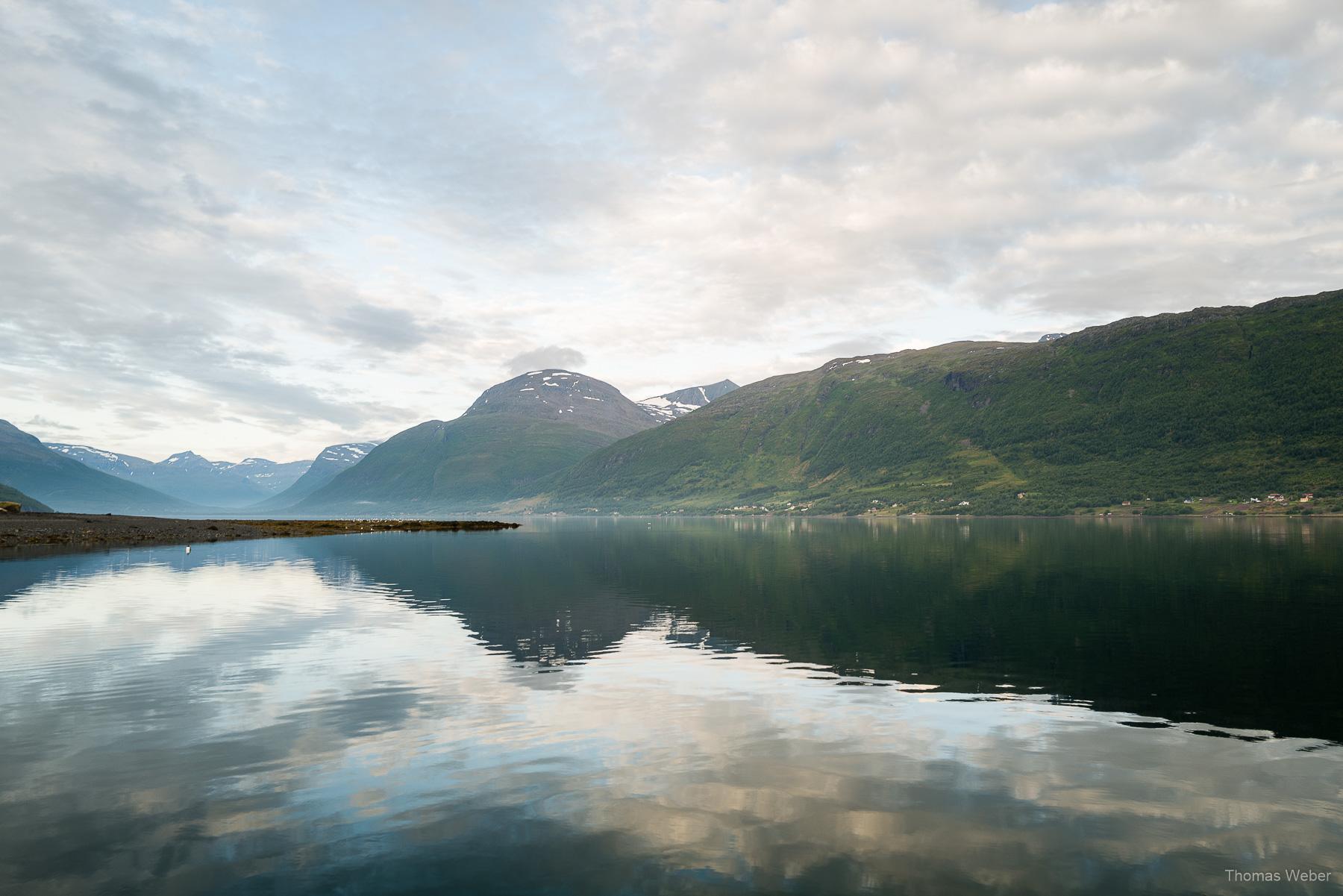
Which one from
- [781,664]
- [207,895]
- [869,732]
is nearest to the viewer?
[207,895]

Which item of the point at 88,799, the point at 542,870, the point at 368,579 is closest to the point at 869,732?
the point at 542,870

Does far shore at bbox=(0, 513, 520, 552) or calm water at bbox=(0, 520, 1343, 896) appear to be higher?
far shore at bbox=(0, 513, 520, 552)

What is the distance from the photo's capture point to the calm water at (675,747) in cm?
1510

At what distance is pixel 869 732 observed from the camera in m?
24.2

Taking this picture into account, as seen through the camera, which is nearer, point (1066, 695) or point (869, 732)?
point (869, 732)

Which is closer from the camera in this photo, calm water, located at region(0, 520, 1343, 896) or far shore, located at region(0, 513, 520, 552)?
calm water, located at region(0, 520, 1343, 896)

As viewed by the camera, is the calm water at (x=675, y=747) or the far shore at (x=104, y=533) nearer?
the calm water at (x=675, y=747)

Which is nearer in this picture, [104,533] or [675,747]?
[675,747]

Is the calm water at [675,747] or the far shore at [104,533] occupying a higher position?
the far shore at [104,533]

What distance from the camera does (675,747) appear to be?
23141mm

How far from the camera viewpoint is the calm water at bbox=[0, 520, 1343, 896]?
15102 millimetres

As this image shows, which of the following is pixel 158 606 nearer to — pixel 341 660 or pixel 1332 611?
pixel 341 660

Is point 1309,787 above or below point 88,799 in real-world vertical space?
below

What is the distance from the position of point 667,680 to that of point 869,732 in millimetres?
10440
